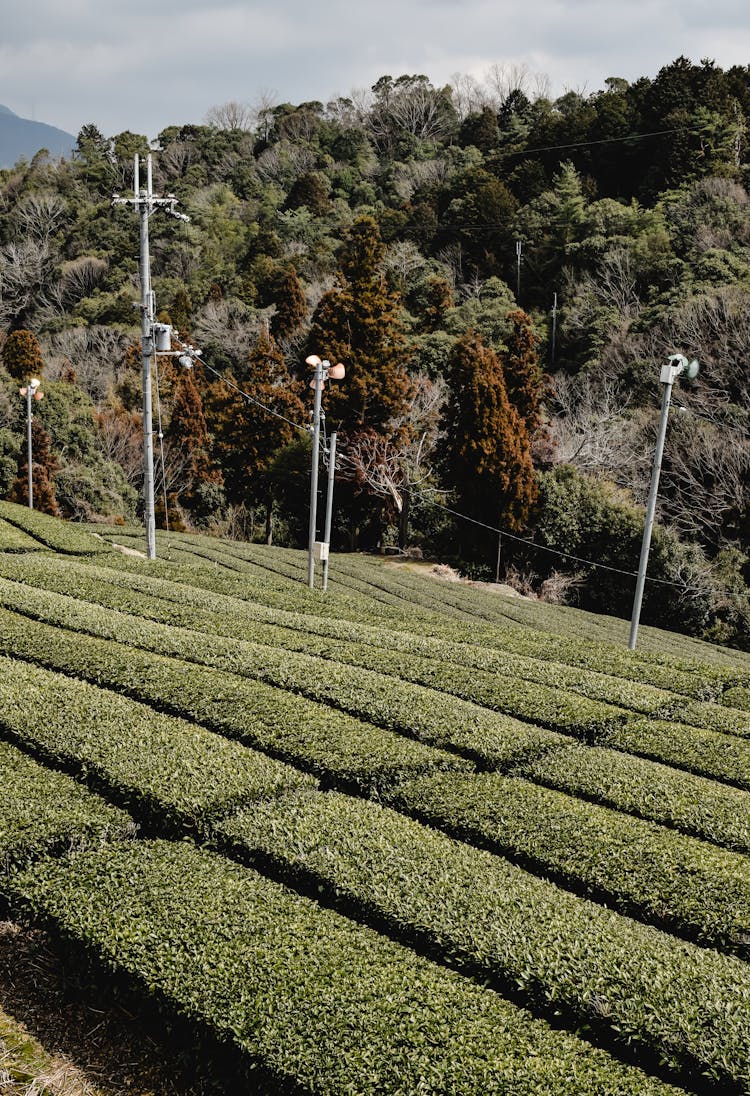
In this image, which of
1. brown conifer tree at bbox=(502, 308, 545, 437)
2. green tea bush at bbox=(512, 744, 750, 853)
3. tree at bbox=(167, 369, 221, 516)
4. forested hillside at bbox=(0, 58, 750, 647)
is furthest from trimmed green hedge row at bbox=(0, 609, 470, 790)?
tree at bbox=(167, 369, 221, 516)

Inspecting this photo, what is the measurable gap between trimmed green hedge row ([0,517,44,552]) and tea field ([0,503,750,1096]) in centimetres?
745

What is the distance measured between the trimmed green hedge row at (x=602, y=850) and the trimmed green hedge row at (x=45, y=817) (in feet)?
6.31

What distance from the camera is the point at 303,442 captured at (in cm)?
3425

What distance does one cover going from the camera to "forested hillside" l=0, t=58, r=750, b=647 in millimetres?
30375

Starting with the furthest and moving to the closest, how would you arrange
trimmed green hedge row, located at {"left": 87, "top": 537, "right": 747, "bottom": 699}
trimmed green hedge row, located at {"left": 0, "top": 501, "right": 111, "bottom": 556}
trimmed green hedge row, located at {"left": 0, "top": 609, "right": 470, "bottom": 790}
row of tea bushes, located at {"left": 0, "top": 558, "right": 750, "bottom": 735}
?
1. trimmed green hedge row, located at {"left": 0, "top": 501, "right": 111, "bottom": 556}
2. trimmed green hedge row, located at {"left": 87, "top": 537, "right": 747, "bottom": 699}
3. row of tea bushes, located at {"left": 0, "top": 558, "right": 750, "bottom": 735}
4. trimmed green hedge row, located at {"left": 0, "top": 609, "right": 470, "bottom": 790}

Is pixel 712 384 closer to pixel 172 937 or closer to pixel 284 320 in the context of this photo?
pixel 284 320

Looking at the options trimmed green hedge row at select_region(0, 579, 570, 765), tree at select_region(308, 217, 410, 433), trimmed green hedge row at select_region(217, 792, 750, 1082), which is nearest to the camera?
trimmed green hedge row at select_region(217, 792, 750, 1082)

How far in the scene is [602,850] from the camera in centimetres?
566

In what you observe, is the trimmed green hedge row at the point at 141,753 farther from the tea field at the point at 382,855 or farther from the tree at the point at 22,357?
the tree at the point at 22,357

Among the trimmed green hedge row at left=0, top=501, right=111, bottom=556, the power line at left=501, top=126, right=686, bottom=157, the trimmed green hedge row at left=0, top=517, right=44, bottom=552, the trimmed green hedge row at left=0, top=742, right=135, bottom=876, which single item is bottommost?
the trimmed green hedge row at left=0, top=501, right=111, bottom=556

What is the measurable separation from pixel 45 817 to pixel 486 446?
2485cm

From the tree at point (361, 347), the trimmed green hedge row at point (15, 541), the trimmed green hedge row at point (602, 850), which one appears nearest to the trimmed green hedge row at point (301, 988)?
the trimmed green hedge row at point (602, 850)

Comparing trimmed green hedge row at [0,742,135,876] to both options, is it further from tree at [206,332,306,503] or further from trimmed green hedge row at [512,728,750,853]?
tree at [206,332,306,503]

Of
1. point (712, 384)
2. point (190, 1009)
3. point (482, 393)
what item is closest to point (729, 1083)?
point (190, 1009)
